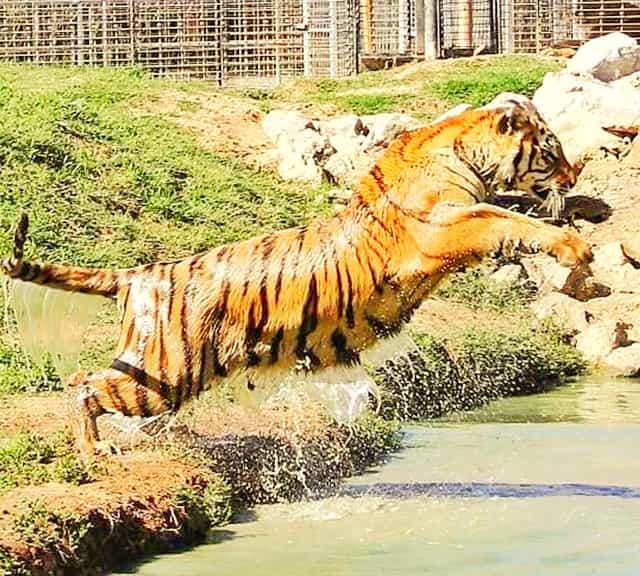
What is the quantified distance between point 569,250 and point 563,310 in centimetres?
671

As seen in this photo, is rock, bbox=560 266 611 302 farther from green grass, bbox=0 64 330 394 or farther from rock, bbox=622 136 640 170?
rock, bbox=622 136 640 170

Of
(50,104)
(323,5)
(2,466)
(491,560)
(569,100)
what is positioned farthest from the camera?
(323,5)

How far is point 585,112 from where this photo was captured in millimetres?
18484

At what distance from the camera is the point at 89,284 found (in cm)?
823

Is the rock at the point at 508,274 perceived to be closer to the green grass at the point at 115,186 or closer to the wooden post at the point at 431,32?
the green grass at the point at 115,186

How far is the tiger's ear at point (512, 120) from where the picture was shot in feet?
27.8

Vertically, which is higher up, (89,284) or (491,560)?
(89,284)

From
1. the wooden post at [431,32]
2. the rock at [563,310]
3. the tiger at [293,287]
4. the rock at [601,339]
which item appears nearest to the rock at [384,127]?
the rock at [563,310]

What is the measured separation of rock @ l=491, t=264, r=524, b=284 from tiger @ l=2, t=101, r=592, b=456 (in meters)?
6.49

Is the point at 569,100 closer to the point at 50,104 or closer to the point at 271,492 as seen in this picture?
the point at 50,104

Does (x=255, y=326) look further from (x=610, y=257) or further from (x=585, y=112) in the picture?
(x=585, y=112)

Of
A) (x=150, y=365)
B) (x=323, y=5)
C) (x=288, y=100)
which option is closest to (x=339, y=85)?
(x=288, y=100)

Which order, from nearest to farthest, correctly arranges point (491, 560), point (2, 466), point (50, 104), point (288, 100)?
point (491, 560)
point (2, 466)
point (50, 104)
point (288, 100)

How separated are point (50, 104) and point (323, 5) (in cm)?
787
